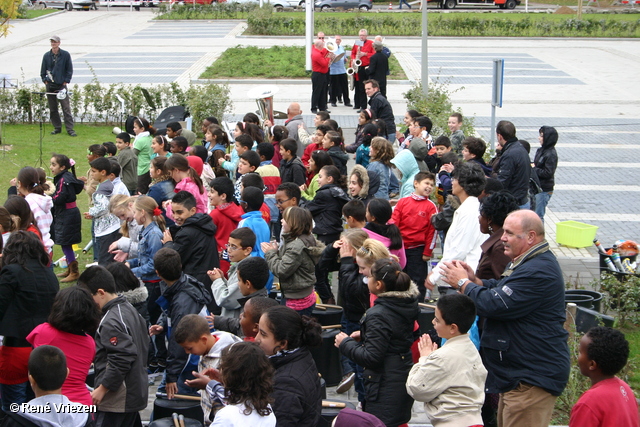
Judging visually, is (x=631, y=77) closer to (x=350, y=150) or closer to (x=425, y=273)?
(x=350, y=150)

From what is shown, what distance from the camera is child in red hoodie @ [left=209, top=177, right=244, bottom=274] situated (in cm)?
751

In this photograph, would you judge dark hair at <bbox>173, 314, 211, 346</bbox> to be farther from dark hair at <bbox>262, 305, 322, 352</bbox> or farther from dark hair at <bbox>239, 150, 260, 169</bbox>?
dark hair at <bbox>239, 150, 260, 169</bbox>

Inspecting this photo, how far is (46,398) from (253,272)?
1952mm

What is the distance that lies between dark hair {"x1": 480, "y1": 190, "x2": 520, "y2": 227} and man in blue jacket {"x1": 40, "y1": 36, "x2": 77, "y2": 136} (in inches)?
544

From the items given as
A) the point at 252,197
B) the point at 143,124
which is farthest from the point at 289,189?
the point at 143,124

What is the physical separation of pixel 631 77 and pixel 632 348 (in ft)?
67.4

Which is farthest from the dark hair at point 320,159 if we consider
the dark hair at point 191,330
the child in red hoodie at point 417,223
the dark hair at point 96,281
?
the dark hair at point 191,330

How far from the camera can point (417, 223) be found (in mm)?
7707

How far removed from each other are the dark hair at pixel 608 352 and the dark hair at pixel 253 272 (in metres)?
2.58

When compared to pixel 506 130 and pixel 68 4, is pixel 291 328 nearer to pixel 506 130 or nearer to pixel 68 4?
pixel 506 130

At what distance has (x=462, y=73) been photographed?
2580 centimetres

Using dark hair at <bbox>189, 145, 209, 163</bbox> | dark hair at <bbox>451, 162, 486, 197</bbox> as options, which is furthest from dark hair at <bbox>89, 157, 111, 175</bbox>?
dark hair at <bbox>451, 162, 486, 197</bbox>

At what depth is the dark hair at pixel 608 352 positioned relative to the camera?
4.22 meters

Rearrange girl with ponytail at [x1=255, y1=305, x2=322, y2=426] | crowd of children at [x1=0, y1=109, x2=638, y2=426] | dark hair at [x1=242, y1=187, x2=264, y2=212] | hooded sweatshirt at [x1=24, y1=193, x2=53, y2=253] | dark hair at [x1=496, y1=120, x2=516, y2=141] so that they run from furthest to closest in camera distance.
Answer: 1. dark hair at [x1=496, y1=120, x2=516, y2=141]
2. hooded sweatshirt at [x1=24, y1=193, x2=53, y2=253]
3. dark hair at [x1=242, y1=187, x2=264, y2=212]
4. crowd of children at [x1=0, y1=109, x2=638, y2=426]
5. girl with ponytail at [x1=255, y1=305, x2=322, y2=426]
